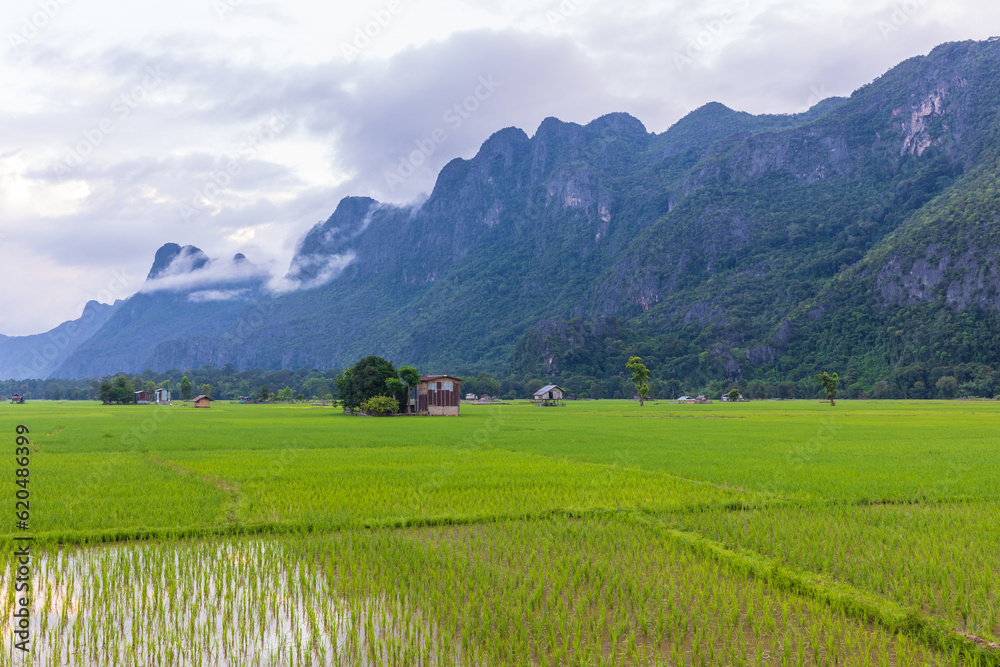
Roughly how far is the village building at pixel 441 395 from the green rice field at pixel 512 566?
3927 centimetres

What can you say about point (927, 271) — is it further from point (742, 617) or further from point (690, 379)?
point (742, 617)

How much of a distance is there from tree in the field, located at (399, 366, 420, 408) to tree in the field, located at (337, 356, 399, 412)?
778mm

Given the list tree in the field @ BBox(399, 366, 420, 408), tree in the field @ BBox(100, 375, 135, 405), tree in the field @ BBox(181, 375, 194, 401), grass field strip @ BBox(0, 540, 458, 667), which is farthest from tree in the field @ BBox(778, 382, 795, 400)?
grass field strip @ BBox(0, 540, 458, 667)

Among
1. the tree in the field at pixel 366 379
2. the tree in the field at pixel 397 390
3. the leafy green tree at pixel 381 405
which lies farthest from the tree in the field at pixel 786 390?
the leafy green tree at pixel 381 405

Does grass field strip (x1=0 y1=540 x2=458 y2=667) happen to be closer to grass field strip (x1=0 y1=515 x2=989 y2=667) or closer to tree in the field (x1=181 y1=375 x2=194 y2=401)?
grass field strip (x1=0 y1=515 x2=989 y2=667)

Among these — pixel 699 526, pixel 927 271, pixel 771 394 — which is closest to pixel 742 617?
pixel 699 526

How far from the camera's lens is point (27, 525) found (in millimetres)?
10094

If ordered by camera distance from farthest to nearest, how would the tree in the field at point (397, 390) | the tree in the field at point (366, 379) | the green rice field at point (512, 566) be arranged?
the tree in the field at point (366, 379) < the tree in the field at point (397, 390) < the green rice field at point (512, 566)

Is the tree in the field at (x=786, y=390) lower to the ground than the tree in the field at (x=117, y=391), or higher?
lower

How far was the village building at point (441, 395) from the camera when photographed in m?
56.4

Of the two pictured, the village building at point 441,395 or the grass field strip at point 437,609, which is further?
the village building at point 441,395

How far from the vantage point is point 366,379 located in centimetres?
5744

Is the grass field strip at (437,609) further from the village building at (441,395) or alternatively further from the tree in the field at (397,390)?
the village building at (441,395)

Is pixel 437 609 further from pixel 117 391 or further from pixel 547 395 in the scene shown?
pixel 117 391
